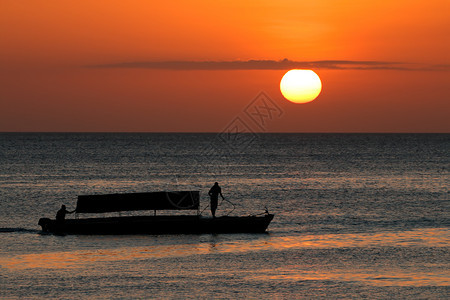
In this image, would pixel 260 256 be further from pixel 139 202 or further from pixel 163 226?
pixel 139 202

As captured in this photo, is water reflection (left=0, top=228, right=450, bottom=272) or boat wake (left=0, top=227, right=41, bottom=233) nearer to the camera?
water reflection (left=0, top=228, right=450, bottom=272)

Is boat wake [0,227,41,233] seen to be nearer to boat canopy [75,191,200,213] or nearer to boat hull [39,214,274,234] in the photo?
boat hull [39,214,274,234]

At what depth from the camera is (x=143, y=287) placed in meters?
25.3

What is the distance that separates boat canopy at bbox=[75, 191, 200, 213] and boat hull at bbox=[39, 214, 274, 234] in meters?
1.71

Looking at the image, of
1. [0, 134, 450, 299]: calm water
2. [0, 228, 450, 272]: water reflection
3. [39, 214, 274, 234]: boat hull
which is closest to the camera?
[0, 134, 450, 299]: calm water

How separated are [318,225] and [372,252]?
1065cm

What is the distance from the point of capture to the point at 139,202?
40188 mm

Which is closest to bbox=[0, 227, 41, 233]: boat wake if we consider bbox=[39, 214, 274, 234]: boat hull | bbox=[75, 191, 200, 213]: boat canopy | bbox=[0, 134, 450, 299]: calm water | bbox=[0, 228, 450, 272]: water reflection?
bbox=[0, 134, 450, 299]: calm water

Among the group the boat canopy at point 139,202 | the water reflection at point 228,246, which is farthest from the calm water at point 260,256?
the boat canopy at point 139,202

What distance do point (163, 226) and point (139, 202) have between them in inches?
118

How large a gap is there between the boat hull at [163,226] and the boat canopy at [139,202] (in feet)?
5.61

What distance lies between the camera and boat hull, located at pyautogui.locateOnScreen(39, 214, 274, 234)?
1495 inches

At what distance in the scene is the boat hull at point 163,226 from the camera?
38.0 metres

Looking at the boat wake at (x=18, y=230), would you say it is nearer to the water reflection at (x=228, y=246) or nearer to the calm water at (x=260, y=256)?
the calm water at (x=260, y=256)
